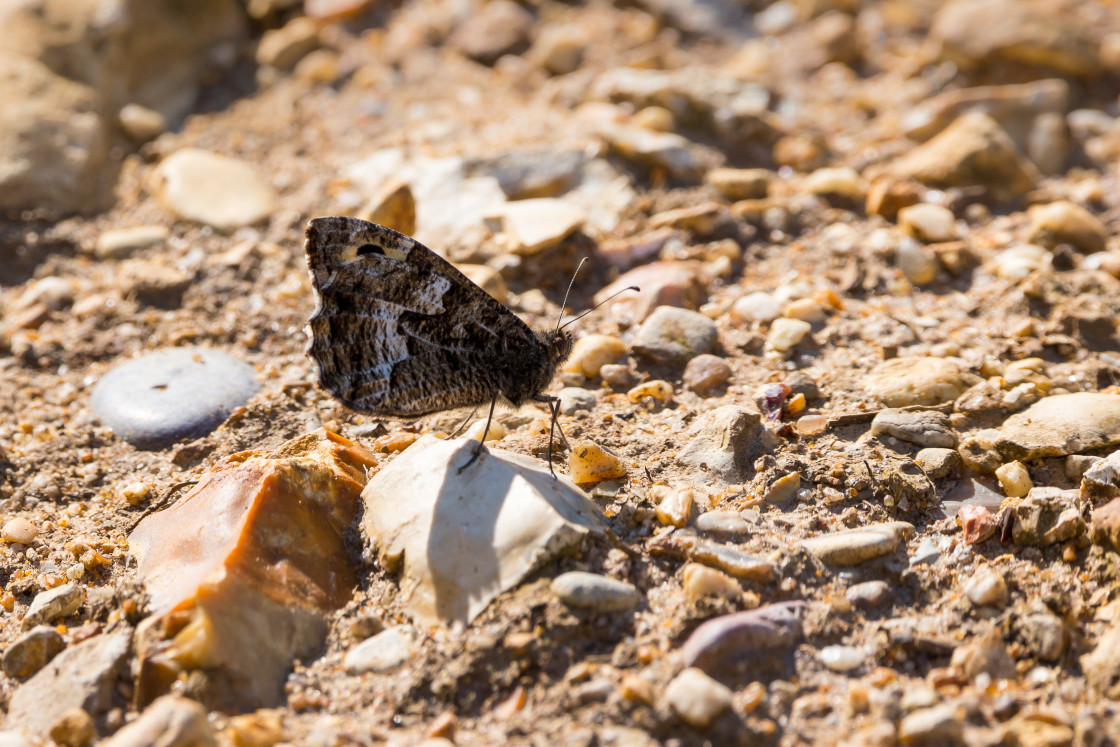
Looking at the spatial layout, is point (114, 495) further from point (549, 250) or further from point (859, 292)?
point (859, 292)

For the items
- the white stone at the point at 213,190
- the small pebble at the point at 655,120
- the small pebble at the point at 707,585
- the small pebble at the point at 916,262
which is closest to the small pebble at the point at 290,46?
the white stone at the point at 213,190

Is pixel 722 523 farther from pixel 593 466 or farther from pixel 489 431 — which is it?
pixel 489 431

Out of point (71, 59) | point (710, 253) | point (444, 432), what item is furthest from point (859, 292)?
point (71, 59)

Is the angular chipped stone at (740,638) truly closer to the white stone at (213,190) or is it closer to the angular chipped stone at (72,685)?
the angular chipped stone at (72,685)

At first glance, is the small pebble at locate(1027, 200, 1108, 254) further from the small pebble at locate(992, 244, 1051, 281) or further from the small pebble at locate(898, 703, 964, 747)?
the small pebble at locate(898, 703, 964, 747)

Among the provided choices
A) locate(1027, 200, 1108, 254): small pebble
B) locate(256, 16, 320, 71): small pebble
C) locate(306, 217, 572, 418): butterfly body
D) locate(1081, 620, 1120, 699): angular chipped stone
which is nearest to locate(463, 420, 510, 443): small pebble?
locate(306, 217, 572, 418): butterfly body
